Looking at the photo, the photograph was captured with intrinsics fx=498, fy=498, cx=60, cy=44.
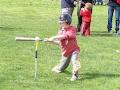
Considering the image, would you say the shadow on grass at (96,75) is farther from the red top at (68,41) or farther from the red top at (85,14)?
the red top at (85,14)

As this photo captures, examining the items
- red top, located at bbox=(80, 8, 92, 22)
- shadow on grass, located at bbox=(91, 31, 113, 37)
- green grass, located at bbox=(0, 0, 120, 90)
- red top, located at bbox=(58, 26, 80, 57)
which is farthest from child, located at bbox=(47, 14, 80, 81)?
shadow on grass, located at bbox=(91, 31, 113, 37)

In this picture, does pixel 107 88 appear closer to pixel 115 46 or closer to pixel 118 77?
pixel 118 77

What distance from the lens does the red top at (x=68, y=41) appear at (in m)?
10.3

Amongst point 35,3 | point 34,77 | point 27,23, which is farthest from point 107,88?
point 35,3

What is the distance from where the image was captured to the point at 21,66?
1152 centimetres

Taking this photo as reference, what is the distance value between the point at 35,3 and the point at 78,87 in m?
30.0

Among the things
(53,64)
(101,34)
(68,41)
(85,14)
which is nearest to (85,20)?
(85,14)

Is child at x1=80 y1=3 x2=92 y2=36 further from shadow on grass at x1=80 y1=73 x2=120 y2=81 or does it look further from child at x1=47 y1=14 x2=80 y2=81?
child at x1=47 y1=14 x2=80 y2=81

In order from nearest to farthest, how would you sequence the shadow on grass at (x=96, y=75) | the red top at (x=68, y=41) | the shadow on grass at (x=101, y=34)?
the red top at (x=68, y=41)
the shadow on grass at (x=96, y=75)
the shadow on grass at (x=101, y=34)

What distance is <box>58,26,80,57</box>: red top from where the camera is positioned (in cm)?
1033

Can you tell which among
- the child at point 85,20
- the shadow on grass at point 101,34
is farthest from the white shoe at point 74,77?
the shadow on grass at point 101,34

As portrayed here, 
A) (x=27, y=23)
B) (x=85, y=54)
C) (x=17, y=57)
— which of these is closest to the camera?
(x=17, y=57)

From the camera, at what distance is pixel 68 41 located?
1041cm

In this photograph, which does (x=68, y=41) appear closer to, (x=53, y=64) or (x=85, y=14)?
(x=53, y=64)
